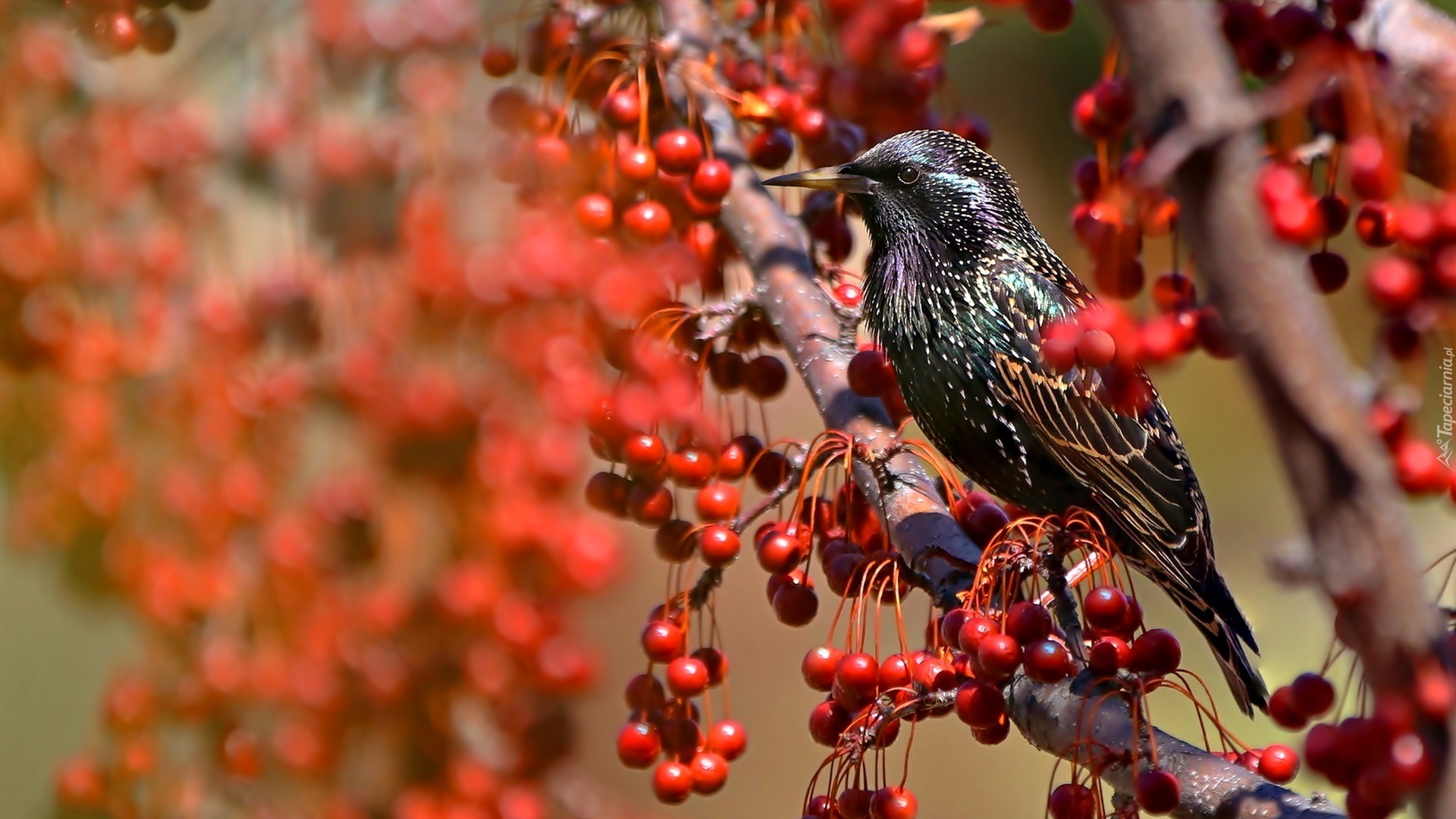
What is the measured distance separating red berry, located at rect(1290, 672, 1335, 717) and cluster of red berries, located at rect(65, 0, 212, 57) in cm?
143

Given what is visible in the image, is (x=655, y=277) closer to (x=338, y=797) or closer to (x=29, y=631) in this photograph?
(x=338, y=797)

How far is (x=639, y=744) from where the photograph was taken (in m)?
1.51

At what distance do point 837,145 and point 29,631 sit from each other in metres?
1.27

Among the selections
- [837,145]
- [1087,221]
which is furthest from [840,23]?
[837,145]

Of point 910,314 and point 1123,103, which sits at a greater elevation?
point 910,314

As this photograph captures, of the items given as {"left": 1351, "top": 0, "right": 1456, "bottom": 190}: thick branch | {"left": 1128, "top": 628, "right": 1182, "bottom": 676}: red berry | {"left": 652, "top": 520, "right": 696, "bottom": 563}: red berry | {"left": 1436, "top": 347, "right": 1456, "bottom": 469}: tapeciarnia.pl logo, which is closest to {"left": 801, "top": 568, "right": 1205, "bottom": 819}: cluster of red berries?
{"left": 1128, "top": 628, "right": 1182, "bottom": 676}: red berry

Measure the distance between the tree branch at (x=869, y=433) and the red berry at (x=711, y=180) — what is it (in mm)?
104

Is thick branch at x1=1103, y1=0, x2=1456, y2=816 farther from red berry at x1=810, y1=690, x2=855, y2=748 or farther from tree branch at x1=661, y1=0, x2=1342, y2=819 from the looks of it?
red berry at x1=810, y1=690, x2=855, y2=748

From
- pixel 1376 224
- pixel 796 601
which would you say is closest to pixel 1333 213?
pixel 1376 224

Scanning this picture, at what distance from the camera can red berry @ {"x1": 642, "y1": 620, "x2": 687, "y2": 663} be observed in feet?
4.91

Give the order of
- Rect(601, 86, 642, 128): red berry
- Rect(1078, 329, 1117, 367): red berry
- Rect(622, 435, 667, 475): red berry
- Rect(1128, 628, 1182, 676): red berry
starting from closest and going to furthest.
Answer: Rect(1078, 329, 1117, 367): red berry, Rect(1128, 628, 1182, 676): red berry, Rect(622, 435, 667, 475): red berry, Rect(601, 86, 642, 128): red berry

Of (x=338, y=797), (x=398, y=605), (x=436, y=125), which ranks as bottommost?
(x=338, y=797)

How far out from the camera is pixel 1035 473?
2.07 metres

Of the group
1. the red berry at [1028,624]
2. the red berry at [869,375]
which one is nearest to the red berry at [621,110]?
the red berry at [869,375]
